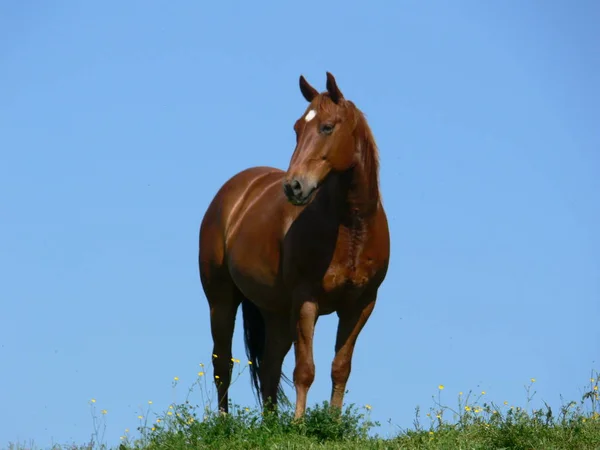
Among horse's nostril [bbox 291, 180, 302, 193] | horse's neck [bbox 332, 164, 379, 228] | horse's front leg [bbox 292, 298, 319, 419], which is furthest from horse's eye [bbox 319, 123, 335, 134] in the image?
horse's front leg [bbox 292, 298, 319, 419]

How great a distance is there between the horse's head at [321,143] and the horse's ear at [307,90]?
0.57 ft

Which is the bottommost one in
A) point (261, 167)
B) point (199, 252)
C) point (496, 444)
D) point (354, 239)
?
point (496, 444)

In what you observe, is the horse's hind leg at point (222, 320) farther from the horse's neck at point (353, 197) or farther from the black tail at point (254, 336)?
the horse's neck at point (353, 197)

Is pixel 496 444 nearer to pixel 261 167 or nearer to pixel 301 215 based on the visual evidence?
pixel 301 215

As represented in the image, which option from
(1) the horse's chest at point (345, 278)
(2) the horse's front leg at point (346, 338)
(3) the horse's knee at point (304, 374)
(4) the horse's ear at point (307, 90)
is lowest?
(3) the horse's knee at point (304, 374)

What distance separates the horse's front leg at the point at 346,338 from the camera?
9.69 metres

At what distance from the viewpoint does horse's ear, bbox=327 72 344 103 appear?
9430 millimetres

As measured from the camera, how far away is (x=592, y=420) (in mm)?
8688

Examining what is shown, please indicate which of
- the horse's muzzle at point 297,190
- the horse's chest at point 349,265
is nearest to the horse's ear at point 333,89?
the horse's muzzle at point 297,190

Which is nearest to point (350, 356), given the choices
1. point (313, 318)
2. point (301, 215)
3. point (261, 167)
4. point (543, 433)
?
point (313, 318)

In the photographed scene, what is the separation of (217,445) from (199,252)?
355cm

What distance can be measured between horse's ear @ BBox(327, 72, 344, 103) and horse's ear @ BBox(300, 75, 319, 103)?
328 millimetres

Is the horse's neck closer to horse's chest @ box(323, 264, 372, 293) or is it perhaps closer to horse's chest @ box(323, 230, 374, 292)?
A: horse's chest @ box(323, 230, 374, 292)

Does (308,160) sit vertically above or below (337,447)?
above
